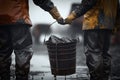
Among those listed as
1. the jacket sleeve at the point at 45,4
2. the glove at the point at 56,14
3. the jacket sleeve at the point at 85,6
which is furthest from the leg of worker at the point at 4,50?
the jacket sleeve at the point at 85,6

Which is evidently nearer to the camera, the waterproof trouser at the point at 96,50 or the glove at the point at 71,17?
the waterproof trouser at the point at 96,50

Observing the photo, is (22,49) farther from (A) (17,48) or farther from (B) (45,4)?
(B) (45,4)

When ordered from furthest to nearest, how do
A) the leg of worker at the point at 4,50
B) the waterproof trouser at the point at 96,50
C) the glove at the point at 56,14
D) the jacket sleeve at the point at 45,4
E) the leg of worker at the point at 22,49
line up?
the glove at the point at 56,14, the jacket sleeve at the point at 45,4, the waterproof trouser at the point at 96,50, the leg of worker at the point at 4,50, the leg of worker at the point at 22,49

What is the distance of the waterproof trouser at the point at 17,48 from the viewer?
6.68 metres

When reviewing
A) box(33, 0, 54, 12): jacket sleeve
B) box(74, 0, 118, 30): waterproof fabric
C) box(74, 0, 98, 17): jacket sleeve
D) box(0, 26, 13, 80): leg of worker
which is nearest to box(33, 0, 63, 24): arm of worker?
box(33, 0, 54, 12): jacket sleeve

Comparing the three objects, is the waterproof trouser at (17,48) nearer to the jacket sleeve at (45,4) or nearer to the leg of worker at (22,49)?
the leg of worker at (22,49)

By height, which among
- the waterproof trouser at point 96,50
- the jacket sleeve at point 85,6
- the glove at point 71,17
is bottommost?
the waterproof trouser at point 96,50

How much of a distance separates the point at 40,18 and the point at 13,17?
15.5 metres

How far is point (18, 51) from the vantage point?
673 cm

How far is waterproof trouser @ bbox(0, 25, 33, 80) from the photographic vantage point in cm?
668

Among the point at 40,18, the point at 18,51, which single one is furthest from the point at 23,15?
the point at 40,18

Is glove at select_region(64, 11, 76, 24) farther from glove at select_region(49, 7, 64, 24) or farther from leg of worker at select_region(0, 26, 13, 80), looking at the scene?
leg of worker at select_region(0, 26, 13, 80)

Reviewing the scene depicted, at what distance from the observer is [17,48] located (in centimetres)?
673

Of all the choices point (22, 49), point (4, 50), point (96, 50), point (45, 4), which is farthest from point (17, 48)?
point (96, 50)
